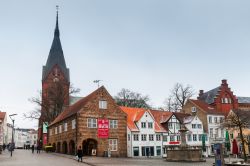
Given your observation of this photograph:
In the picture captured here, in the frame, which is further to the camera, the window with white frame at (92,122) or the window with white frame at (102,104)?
the window with white frame at (102,104)

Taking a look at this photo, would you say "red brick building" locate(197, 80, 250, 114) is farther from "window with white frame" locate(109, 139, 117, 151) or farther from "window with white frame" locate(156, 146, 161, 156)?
"window with white frame" locate(109, 139, 117, 151)

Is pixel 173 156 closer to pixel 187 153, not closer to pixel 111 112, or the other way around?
pixel 187 153

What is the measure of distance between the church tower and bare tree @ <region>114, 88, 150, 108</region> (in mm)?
12793

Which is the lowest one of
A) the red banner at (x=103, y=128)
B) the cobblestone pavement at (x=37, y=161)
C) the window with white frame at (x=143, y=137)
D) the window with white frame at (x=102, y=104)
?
the cobblestone pavement at (x=37, y=161)

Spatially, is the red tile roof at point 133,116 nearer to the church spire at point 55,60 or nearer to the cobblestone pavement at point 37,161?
the cobblestone pavement at point 37,161

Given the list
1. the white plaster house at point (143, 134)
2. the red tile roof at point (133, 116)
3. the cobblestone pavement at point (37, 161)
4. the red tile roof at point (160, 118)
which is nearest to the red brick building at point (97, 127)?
the white plaster house at point (143, 134)

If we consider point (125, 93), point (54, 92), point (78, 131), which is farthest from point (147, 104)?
point (78, 131)

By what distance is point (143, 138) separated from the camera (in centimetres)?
5900

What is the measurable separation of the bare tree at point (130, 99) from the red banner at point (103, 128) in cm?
2990

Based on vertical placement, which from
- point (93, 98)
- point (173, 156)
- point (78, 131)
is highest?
point (93, 98)

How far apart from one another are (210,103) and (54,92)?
34.9 metres

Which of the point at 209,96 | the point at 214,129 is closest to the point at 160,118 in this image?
the point at 214,129

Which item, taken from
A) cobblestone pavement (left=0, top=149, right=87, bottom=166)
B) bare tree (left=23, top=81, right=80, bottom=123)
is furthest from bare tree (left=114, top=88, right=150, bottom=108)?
cobblestone pavement (left=0, top=149, right=87, bottom=166)

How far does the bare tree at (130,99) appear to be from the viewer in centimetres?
8125
